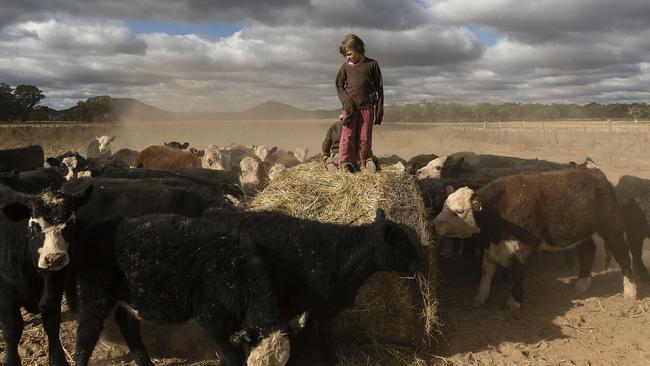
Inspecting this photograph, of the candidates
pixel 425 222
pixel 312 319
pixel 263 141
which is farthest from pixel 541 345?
pixel 263 141

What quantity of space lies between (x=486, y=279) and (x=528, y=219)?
3.43 feet

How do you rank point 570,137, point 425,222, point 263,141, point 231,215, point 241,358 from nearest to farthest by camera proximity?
point 241,358
point 231,215
point 425,222
point 570,137
point 263,141

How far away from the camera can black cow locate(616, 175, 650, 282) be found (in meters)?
7.84

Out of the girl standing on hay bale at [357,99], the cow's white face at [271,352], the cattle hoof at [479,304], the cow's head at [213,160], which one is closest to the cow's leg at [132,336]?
the cow's white face at [271,352]

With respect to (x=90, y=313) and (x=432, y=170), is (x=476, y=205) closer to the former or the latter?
(x=90, y=313)

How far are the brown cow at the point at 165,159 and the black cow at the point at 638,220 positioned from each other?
34.1 feet

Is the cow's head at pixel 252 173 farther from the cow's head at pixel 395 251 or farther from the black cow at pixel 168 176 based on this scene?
the cow's head at pixel 395 251

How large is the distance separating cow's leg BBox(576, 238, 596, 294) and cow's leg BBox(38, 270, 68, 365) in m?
7.07

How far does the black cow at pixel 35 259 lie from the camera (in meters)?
4.40

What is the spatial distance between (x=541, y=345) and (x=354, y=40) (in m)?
4.72

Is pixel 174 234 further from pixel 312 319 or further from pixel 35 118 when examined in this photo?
pixel 35 118

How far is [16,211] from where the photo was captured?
180 inches

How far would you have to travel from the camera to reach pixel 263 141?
1929 inches

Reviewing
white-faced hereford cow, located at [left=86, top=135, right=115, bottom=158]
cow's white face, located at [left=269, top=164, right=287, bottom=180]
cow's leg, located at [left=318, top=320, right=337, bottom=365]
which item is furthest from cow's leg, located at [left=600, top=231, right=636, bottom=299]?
white-faced hereford cow, located at [left=86, top=135, right=115, bottom=158]
